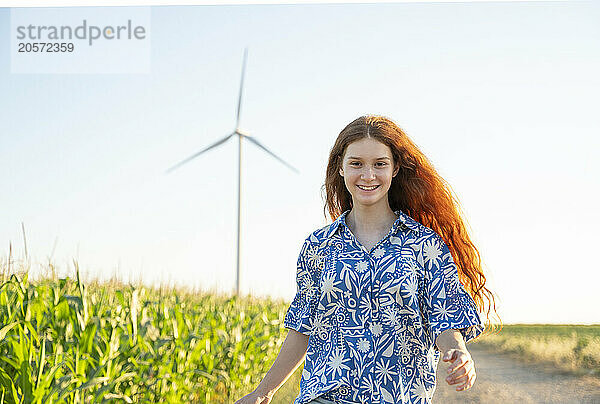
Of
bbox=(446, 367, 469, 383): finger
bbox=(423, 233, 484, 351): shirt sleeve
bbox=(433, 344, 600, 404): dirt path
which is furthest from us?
bbox=(433, 344, 600, 404): dirt path

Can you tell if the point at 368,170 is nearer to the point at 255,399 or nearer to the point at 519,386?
the point at 255,399

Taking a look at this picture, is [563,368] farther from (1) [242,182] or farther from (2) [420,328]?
(2) [420,328]

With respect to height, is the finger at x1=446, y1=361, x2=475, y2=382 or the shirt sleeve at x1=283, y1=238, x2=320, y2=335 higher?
the shirt sleeve at x1=283, y1=238, x2=320, y2=335

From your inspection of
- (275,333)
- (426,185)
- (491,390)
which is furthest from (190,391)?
(491,390)

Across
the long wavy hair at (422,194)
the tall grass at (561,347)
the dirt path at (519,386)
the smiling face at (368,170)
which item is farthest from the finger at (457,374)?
the tall grass at (561,347)

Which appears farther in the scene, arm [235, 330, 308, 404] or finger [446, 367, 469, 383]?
arm [235, 330, 308, 404]

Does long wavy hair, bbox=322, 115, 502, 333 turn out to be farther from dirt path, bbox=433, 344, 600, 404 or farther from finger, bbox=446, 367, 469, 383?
dirt path, bbox=433, 344, 600, 404

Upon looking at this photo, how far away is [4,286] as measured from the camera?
4.12m

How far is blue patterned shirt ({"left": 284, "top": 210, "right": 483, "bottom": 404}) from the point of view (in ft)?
7.65

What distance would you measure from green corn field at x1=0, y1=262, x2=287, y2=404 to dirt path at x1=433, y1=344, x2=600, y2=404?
336 cm

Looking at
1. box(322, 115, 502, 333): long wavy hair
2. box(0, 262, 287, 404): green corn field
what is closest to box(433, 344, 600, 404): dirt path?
box(0, 262, 287, 404): green corn field

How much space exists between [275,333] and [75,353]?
349 cm

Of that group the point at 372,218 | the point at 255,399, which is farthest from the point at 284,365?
the point at 372,218

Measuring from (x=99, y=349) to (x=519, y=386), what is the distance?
21.3ft
